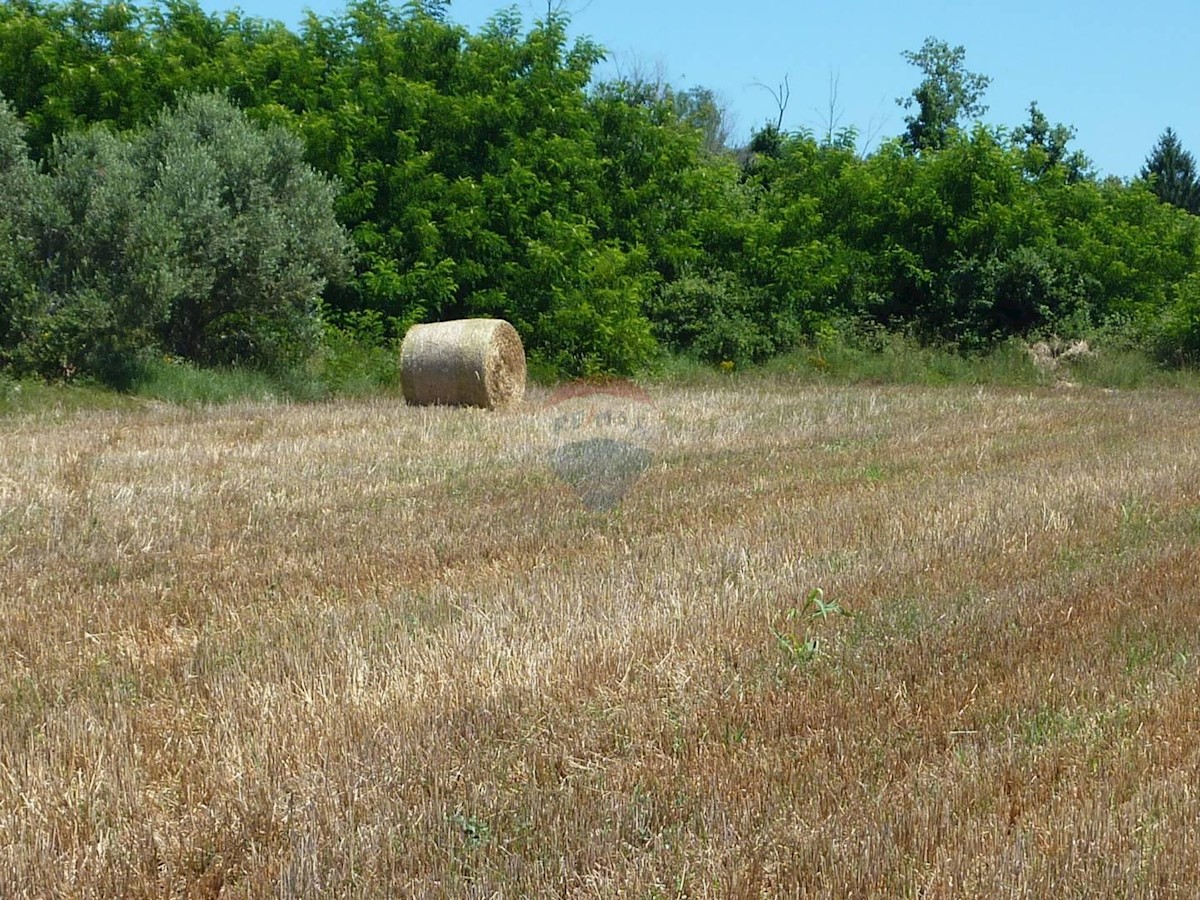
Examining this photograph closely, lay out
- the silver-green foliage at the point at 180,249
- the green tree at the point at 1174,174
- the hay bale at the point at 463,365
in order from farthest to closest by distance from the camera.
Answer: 1. the green tree at the point at 1174,174
2. the silver-green foliage at the point at 180,249
3. the hay bale at the point at 463,365

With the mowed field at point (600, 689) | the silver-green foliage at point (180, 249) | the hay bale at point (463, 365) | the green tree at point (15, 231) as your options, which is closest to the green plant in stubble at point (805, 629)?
the mowed field at point (600, 689)

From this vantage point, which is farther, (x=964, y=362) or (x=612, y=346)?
(x=964, y=362)

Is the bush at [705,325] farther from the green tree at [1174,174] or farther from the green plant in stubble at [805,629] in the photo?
the green tree at [1174,174]

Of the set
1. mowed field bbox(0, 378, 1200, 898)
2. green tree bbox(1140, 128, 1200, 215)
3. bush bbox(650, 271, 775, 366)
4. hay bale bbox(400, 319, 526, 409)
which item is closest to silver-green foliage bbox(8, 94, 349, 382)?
hay bale bbox(400, 319, 526, 409)

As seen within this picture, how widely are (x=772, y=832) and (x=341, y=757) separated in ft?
5.10

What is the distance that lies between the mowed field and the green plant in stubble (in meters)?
0.03

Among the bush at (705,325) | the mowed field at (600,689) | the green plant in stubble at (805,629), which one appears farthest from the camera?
the bush at (705,325)

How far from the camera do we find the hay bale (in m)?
15.9

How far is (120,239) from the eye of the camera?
1705 centimetres

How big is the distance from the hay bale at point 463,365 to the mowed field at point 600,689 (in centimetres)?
604

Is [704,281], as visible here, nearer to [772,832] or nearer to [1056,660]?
[1056,660]

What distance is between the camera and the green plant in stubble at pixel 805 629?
5410mm

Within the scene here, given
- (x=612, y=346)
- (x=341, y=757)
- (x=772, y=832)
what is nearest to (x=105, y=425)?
(x=612, y=346)

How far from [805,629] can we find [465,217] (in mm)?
16182
